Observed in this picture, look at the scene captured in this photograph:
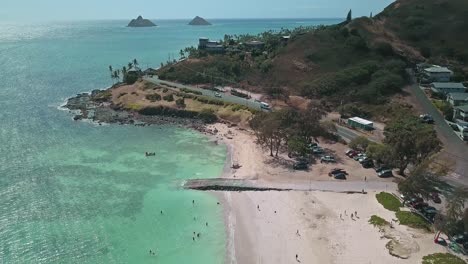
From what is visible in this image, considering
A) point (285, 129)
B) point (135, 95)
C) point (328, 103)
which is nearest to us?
point (285, 129)

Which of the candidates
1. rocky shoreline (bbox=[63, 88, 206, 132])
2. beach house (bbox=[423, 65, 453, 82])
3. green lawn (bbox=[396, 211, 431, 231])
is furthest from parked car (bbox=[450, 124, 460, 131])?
rocky shoreline (bbox=[63, 88, 206, 132])

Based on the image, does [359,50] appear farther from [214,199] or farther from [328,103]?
[214,199]

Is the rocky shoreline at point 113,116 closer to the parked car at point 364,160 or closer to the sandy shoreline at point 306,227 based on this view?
the sandy shoreline at point 306,227

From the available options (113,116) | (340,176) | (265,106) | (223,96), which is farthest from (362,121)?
(113,116)

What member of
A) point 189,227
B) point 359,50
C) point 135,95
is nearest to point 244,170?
point 189,227

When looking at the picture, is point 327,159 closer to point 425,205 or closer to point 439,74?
point 425,205

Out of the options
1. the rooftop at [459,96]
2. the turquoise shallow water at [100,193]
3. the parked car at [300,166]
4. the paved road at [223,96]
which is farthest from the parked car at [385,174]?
the paved road at [223,96]
